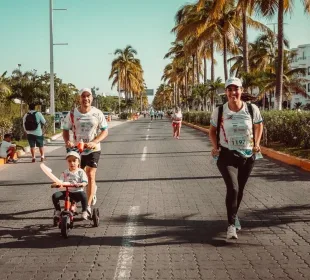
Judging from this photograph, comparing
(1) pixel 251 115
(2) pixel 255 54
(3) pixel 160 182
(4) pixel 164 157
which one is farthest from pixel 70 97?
(1) pixel 251 115

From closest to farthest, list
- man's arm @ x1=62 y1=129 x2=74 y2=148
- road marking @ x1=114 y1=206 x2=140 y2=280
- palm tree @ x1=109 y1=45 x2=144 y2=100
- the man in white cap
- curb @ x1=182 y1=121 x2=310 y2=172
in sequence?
road marking @ x1=114 y1=206 x2=140 y2=280, man's arm @ x1=62 y1=129 x2=74 y2=148, the man in white cap, curb @ x1=182 y1=121 x2=310 y2=172, palm tree @ x1=109 y1=45 x2=144 y2=100

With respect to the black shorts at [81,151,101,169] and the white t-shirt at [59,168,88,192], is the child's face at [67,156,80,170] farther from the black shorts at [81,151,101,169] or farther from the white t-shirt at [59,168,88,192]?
the black shorts at [81,151,101,169]

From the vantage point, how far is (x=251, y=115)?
5.78 metres

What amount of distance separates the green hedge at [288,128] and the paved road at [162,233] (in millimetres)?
4431

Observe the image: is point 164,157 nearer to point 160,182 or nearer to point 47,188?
point 160,182

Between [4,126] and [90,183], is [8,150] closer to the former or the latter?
[4,126]

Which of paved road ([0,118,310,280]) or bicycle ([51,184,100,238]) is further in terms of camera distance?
bicycle ([51,184,100,238])

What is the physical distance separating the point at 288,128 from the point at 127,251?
41.8 feet

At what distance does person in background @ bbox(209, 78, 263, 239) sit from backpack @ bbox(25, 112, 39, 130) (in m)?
9.54

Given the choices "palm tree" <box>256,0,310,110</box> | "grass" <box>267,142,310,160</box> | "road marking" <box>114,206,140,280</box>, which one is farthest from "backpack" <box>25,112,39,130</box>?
"palm tree" <box>256,0,310,110</box>

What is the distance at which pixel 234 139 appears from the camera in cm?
571

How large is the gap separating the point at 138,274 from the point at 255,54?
5906 cm

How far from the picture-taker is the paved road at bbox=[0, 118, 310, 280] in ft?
15.3

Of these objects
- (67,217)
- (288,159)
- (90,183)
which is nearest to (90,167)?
(90,183)
